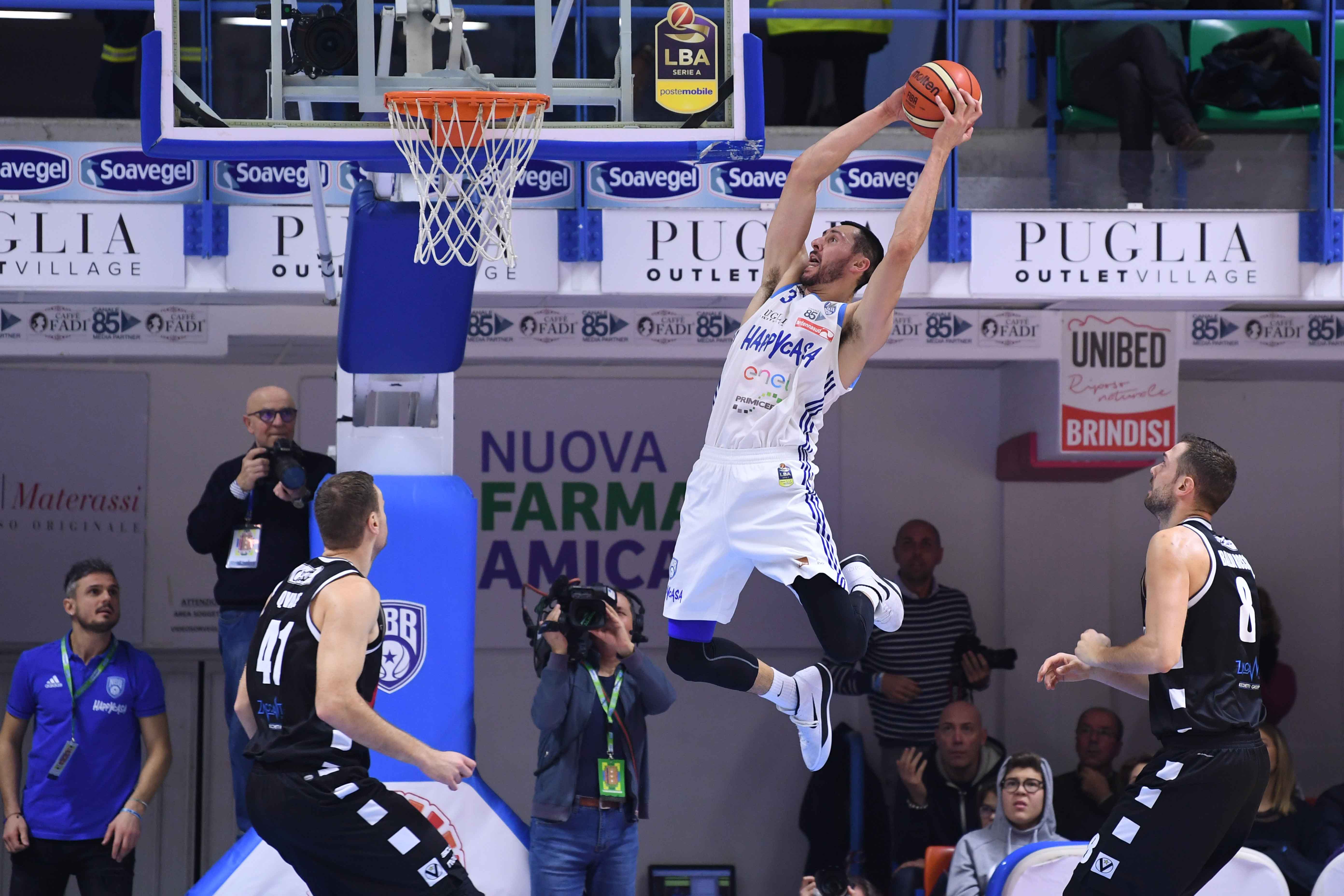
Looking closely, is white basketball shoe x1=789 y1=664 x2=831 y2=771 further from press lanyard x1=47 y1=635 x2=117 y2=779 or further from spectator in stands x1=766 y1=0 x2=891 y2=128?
spectator in stands x1=766 y1=0 x2=891 y2=128

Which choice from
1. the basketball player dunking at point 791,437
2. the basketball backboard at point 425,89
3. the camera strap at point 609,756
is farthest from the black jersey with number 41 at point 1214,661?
the camera strap at point 609,756

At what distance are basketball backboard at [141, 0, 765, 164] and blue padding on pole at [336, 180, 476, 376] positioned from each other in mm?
436

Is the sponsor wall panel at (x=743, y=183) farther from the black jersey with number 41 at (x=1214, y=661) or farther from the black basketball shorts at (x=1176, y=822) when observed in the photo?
the black basketball shorts at (x=1176, y=822)

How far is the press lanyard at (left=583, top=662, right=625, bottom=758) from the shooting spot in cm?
702

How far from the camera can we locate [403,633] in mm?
6984

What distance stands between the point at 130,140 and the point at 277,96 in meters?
2.69

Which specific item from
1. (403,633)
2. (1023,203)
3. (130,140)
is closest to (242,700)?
(403,633)

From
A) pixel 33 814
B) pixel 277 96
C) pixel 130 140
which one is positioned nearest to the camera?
pixel 277 96

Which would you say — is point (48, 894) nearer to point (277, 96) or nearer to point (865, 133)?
point (277, 96)

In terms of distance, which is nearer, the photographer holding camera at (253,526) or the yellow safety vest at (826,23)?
the photographer holding camera at (253,526)

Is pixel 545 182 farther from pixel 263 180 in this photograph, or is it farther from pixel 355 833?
pixel 355 833

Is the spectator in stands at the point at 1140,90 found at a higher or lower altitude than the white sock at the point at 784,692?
higher

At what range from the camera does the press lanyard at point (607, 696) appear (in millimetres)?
7016

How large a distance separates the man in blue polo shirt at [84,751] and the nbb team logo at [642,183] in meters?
3.07
